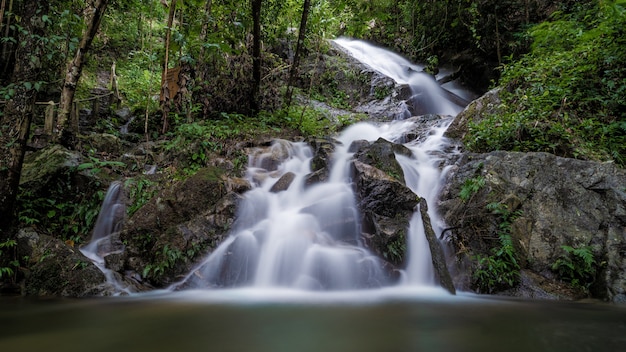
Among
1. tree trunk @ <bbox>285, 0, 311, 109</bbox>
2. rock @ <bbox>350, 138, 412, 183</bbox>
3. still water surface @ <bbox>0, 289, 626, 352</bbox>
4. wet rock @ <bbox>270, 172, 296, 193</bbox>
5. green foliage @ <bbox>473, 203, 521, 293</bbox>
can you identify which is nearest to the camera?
still water surface @ <bbox>0, 289, 626, 352</bbox>

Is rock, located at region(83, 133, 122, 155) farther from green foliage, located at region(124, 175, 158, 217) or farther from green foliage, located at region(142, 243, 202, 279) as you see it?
green foliage, located at region(142, 243, 202, 279)

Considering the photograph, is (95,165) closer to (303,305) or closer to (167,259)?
(167,259)

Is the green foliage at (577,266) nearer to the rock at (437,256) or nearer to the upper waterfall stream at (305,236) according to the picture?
the rock at (437,256)

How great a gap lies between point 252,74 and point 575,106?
7.24 meters

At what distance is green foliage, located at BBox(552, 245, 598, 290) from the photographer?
161 inches

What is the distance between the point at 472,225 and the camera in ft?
15.8

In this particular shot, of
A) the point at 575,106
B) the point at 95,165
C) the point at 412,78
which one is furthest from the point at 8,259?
the point at 412,78

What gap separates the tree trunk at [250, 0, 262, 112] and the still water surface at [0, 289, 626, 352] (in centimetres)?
634

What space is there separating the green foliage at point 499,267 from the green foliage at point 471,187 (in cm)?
65

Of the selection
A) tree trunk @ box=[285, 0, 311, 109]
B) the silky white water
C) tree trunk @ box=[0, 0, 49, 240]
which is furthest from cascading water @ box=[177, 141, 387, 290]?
tree trunk @ box=[285, 0, 311, 109]

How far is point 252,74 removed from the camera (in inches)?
361

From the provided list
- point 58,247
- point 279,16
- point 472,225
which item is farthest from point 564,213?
point 279,16

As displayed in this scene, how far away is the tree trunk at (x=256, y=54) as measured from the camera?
25.2 ft

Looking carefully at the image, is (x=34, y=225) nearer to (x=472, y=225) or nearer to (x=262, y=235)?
(x=262, y=235)
